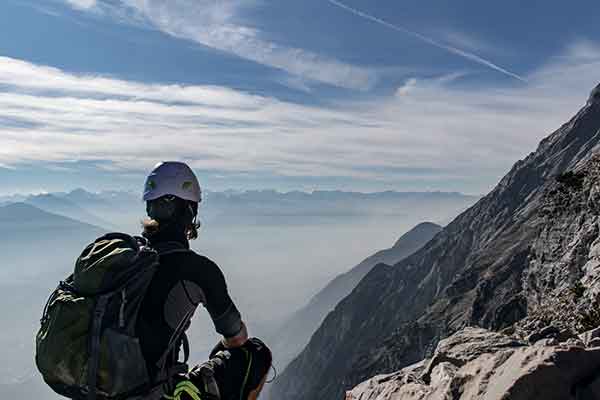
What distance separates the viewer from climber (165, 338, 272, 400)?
23.0 feet

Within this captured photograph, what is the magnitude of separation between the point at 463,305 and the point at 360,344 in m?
91.8

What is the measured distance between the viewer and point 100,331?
19.8 feet

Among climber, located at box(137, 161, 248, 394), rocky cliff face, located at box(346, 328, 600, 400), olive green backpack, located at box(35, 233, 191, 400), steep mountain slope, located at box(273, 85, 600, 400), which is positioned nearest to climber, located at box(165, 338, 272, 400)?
climber, located at box(137, 161, 248, 394)

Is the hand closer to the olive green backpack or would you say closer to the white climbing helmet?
the olive green backpack

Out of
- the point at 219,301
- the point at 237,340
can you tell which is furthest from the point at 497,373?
the point at 219,301

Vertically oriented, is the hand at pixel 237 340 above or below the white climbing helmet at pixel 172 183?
below

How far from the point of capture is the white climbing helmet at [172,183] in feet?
25.1

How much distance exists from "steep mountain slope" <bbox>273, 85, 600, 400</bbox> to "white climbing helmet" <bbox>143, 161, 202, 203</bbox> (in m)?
27.5

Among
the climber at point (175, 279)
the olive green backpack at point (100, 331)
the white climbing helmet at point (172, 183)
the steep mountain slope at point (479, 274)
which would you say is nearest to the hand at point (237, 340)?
the climber at point (175, 279)

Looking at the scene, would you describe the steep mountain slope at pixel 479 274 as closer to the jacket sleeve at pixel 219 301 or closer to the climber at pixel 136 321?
the jacket sleeve at pixel 219 301

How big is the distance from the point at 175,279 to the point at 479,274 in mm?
102858

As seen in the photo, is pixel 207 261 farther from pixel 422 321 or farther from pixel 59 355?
pixel 422 321

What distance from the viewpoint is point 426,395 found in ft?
31.1

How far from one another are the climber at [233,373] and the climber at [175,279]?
0.20 meters
